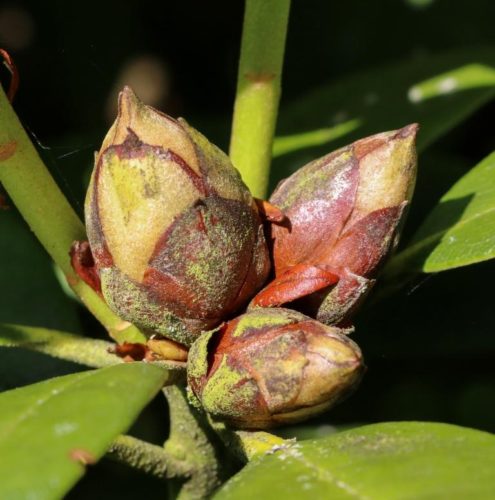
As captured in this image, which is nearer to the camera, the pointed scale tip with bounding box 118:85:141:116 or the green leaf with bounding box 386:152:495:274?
the pointed scale tip with bounding box 118:85:141:116

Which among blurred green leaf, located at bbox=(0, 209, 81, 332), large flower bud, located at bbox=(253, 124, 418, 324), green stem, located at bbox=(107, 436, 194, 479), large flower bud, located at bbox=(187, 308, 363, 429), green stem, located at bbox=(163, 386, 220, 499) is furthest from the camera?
blurred green leaf, located at bbox=(0, 209, 81, 332)

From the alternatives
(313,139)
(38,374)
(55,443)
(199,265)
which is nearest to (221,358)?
(199,265)

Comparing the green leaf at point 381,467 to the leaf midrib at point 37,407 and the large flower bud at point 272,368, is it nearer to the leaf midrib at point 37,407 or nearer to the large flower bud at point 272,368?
the large flower bud at point 272,368

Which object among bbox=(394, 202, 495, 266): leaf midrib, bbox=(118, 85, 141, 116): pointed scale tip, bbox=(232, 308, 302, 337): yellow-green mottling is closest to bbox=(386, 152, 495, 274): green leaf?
bbox=(394, 202, 495, 266): leaf midrib

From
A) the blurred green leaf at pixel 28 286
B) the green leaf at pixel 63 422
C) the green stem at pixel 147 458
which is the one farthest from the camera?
the blurred green leaf at pixel 28 286

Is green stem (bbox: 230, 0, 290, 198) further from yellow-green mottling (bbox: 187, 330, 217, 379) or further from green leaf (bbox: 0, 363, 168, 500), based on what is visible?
green leaf (bbox: 0, 363, 168, 500)

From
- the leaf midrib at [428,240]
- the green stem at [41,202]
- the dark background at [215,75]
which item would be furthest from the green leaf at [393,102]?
the green stem at [41,202]
